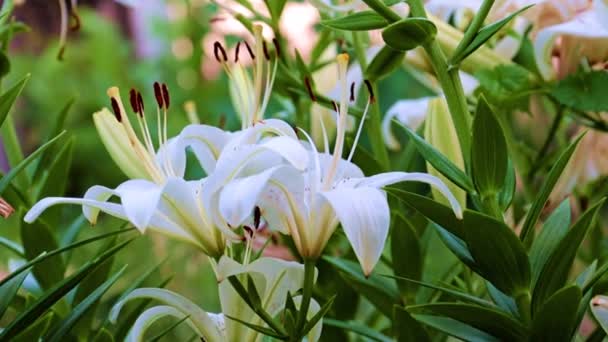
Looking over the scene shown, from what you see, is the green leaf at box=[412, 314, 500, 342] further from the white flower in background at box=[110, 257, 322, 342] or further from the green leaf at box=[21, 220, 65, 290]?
the green leaf at box=[21, 220, 65, 290]

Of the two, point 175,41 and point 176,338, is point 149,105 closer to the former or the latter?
point 175,41

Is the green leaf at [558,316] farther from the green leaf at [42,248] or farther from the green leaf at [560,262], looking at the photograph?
the green leaf at [42,248]

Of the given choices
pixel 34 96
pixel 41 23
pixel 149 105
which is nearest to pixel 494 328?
pixel 149 105

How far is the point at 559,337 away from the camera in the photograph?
28 cm

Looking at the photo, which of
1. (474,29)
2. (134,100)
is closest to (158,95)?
(134,100)

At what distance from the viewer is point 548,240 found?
300 mm

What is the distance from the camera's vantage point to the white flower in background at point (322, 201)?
247 millimetres

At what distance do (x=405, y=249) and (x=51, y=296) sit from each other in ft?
0.46

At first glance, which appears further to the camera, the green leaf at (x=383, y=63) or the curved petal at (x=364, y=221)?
the green leaf at (x=383, y=63)

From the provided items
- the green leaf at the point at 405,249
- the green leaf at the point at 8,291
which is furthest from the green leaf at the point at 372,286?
the green leaf at the point at 8,291

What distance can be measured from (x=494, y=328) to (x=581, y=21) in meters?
0.15

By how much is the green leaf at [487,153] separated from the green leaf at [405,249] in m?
0.06

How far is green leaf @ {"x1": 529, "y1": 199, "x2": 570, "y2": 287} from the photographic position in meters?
0.29

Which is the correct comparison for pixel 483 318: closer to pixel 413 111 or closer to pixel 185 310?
pixel 185 310
